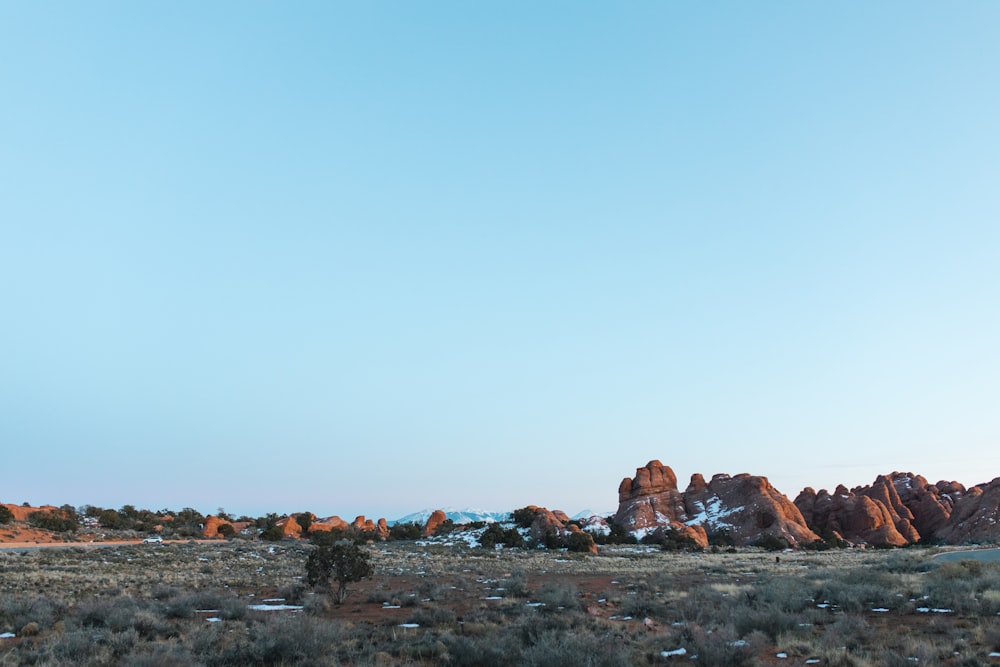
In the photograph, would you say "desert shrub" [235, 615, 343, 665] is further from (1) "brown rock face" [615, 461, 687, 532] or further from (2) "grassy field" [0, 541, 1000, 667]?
(1) "brown rock face" [615, 461, 687, 532]

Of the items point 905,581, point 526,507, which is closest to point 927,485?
point 526,507

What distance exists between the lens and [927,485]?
96.4 m

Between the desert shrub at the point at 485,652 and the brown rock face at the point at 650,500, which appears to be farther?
the brown rock face at the point at 650,500

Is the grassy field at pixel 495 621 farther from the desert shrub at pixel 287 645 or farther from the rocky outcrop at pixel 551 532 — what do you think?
the rocky outcrop at pixel 551 532

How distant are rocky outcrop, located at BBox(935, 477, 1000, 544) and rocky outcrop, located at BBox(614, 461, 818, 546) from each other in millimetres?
16652

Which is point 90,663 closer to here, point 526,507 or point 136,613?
point 136,613

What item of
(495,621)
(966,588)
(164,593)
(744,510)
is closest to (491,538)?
(744,510)

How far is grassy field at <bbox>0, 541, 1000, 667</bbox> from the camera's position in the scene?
1105 centimetres

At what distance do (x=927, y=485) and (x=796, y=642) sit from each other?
105 metres

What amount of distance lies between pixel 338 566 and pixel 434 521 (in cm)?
6433

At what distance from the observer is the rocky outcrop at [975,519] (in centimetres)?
7006

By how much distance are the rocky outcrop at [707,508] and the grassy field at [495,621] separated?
47.9 m

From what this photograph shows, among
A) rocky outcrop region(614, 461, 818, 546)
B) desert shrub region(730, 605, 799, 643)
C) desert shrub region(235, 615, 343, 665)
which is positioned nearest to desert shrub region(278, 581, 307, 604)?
desert shrub region(235, 615, 343, 665)

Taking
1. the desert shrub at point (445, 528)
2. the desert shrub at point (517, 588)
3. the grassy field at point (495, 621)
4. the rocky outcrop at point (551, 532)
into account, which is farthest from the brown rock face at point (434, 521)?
the desert shrub at point (517, 588)
